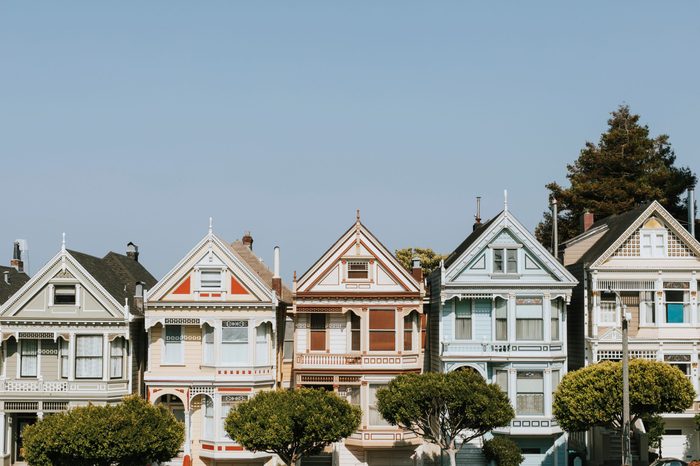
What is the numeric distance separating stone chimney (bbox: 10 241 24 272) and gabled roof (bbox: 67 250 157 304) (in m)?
5.89

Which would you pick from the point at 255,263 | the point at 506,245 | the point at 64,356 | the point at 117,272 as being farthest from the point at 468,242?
the point at 64,356

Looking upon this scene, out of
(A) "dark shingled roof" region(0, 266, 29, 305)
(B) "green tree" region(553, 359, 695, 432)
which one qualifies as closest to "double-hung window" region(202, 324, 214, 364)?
(A) "dark shingled roof" region(0, 266, 29, 305)

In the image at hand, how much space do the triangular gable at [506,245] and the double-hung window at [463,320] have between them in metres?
1.43

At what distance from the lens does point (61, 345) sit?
49.2 m

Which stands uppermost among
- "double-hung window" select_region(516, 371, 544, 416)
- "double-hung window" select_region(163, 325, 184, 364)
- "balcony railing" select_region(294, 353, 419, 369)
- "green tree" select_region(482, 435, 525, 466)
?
"double-hung window" select_region(163, 325, 184, 364)

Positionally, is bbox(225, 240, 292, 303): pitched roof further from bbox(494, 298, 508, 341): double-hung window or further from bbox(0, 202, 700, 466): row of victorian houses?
bbox(494, 298, 508, 341): double-hung window

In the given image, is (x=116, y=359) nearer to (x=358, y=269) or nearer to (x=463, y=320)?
(x=358, y=269)

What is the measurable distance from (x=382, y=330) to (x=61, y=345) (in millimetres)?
15660

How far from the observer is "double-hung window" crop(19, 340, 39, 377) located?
162ft

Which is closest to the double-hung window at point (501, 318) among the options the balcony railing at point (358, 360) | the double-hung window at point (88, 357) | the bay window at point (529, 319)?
the bay window at point (529, 319)

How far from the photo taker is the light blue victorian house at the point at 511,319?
1921 inches

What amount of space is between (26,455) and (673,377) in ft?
92.9

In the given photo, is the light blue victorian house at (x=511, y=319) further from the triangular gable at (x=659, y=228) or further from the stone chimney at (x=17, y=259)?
the stone chimney at (x=17, y=259)

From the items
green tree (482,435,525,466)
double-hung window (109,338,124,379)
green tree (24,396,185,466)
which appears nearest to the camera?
green tree (24,396,185,466)
